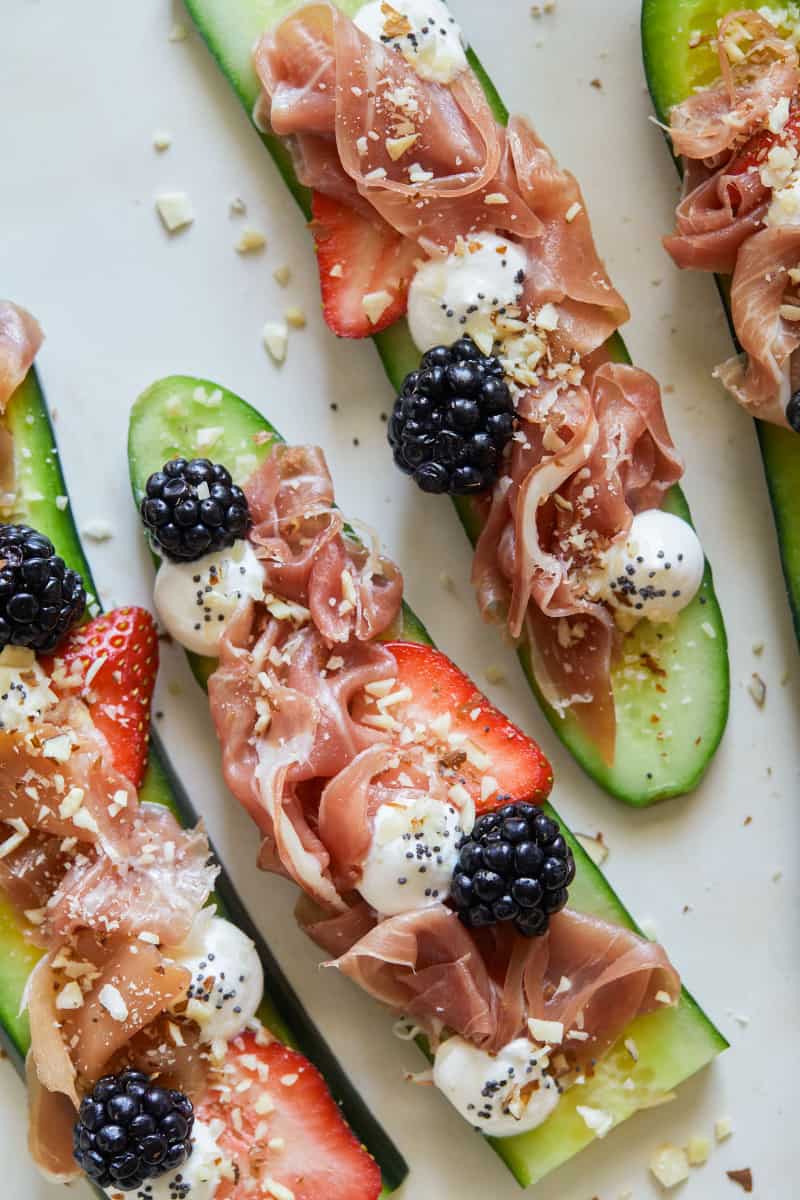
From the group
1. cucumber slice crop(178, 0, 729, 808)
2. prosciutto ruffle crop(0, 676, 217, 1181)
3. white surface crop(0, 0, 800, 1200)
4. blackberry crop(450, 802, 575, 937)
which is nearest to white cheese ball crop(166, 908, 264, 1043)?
prosciutto ruffle crop(0, 676, 217, 1181)

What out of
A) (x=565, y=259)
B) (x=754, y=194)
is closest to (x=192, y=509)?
(x=565, y=259)

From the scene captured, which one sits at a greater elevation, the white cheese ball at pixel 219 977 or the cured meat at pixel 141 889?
the cured meat at pixel 141 889

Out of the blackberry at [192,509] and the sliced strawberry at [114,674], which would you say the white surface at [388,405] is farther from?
the blackberry at [192,509]

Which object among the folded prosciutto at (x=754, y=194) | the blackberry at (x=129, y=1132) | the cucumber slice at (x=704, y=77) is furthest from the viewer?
the cucumber slice at (x=704, y=77)

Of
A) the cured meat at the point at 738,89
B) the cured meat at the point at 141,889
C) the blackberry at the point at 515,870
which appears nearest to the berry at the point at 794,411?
the cured meat at the point at 738,89

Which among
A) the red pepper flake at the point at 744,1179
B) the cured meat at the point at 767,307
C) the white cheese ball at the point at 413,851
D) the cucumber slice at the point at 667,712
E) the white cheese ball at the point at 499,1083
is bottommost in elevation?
the red pepper flake at the point at 744,1179

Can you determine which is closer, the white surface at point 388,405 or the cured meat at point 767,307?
the cured meat at point 767,307

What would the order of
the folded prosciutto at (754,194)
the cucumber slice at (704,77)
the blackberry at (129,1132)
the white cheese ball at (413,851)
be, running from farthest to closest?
the cucumber slice at (704,77) → the folded prosciutto at (754,194) → the white cheese ball at (413,851) → the blackberry at (129,1132)

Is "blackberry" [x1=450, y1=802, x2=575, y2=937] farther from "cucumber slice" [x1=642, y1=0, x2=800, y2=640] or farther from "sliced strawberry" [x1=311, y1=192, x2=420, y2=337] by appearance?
"sliced strawberry" [x1=311, y1=192, x2=420, y2=337]
